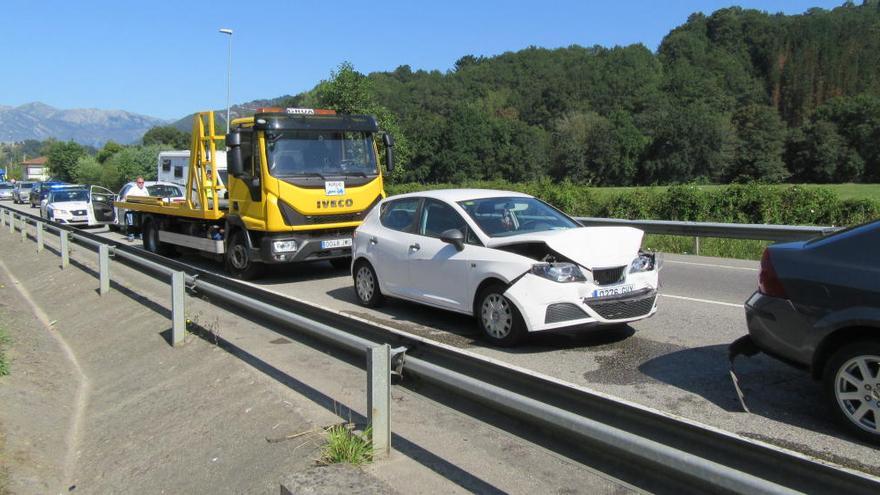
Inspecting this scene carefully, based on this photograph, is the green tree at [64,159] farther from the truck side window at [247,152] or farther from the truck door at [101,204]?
the truck side window at [247,152]

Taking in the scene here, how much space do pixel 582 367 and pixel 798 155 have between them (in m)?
90.6

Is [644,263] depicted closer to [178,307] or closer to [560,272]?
[560,272]

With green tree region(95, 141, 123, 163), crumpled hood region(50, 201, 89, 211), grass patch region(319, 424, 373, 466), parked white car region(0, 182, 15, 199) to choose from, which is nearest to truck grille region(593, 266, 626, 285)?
grass patch region(319, 424, 373, 466)

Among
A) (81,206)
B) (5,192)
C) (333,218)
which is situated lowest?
(5,192)

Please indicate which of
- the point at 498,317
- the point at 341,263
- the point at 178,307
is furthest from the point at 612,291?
the point at 341,263

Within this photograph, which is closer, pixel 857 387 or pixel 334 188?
pixel 857 387

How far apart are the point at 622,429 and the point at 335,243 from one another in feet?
30.1

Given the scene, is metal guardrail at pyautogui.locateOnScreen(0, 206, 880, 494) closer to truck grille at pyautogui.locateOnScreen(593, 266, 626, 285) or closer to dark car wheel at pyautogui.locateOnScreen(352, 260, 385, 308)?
truck grille at pyautogui.locateOnScreen(593, 266, 626, 285)

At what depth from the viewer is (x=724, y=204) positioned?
17594mm

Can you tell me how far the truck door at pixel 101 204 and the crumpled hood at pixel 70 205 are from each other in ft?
4.43

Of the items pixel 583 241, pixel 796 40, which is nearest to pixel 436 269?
pixel 583 241

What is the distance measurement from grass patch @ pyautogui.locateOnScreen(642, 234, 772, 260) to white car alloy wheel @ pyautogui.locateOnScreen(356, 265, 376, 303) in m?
8.90

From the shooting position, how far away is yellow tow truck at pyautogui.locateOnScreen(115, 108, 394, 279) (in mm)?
11633

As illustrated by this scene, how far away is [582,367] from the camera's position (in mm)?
6449
